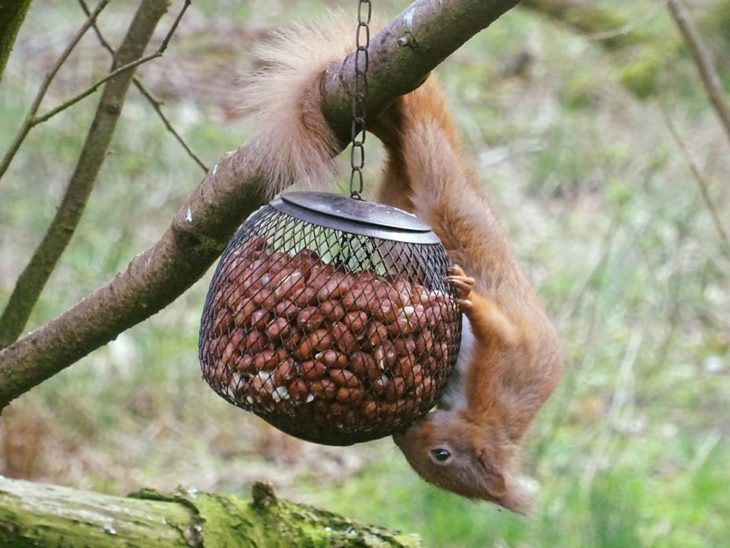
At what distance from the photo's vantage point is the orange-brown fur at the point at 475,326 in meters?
2.37

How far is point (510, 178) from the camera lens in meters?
6.01

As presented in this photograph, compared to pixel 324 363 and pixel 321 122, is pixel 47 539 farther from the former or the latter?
pixel 321 122

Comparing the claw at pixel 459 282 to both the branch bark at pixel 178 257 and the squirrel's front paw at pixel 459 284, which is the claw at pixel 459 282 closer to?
the squirrel's front paw at pixel 459 284

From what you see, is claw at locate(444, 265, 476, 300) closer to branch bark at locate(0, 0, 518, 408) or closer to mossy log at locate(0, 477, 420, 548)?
branch bark at locate(0, 0, 518, 408)

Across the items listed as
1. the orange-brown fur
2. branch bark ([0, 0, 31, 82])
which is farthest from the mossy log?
branch bark ([0, 0, 31, 82])

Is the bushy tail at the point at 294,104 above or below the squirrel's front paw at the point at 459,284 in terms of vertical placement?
above

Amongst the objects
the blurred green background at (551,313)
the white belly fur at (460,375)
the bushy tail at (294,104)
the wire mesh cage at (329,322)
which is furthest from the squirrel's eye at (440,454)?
the blurred green background at (551,313)

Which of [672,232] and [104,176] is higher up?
[104,176]

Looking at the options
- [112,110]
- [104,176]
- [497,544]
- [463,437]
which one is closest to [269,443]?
[104,176]

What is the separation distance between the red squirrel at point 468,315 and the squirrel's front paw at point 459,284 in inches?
2.8

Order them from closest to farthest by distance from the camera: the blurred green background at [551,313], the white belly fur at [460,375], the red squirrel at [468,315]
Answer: the red squirrel at [468,315]
the white belly fur at [460,375]
the blurred green background at [551,313]

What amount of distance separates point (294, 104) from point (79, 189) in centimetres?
57

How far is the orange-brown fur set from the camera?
2.37m

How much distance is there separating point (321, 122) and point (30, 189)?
3403mm
